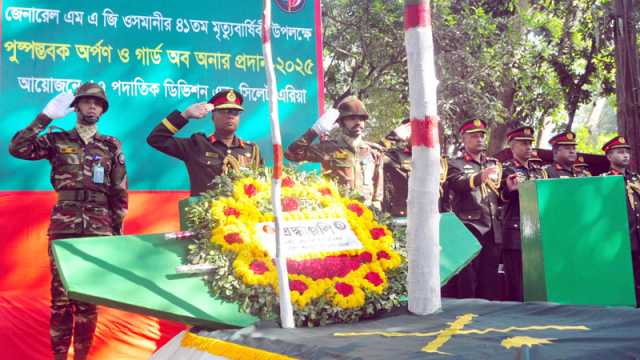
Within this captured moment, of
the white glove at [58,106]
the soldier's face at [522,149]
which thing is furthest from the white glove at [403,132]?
the white glove at [58,106]

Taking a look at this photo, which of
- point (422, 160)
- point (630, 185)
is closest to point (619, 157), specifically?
point (630, 185)

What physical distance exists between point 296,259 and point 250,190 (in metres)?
0.46

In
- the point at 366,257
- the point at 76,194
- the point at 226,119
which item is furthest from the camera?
the point at 226,119

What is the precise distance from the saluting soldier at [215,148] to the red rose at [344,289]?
1436mm

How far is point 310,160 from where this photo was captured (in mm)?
5633

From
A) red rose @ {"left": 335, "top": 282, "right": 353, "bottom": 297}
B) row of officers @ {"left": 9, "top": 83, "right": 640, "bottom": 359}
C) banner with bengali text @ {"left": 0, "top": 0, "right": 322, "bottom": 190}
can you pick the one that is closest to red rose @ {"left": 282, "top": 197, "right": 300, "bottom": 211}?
red rose @ {"left": 335, "top": 282, "right": 353, "bottom": 297}

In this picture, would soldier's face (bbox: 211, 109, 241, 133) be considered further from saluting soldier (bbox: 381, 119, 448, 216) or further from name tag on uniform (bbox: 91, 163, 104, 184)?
saluting soldier (bbox: 381, 119, 448, 216)

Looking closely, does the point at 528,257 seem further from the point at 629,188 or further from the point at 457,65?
the point at 457,65

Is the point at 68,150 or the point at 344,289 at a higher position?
the point at 68,150

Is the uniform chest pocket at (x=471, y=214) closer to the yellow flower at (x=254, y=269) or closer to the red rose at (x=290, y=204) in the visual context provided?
the red rose at (x=290, y=204)

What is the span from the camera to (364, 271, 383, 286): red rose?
11.1ft

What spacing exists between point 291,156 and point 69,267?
2720 millimetres

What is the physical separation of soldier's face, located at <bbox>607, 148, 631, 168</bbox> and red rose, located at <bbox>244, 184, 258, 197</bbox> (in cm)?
468

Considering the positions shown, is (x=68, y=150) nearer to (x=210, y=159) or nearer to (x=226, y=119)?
(x=210, y=159)
